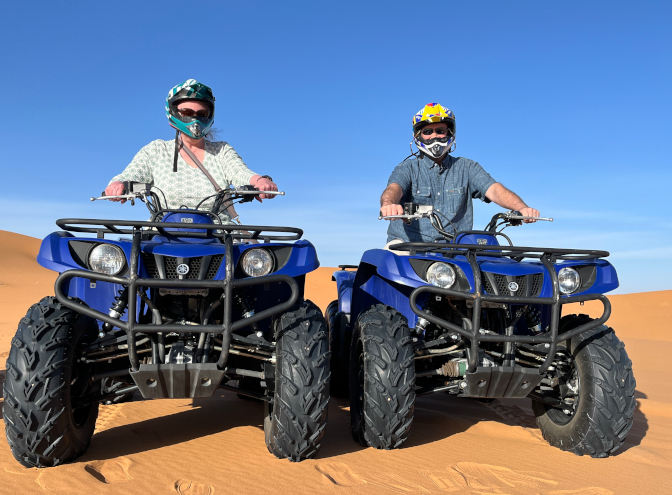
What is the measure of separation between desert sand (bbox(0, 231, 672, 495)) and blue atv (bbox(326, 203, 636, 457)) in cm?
25

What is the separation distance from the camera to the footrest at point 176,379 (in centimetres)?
326

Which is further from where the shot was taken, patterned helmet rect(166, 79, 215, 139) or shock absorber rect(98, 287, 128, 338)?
patterned helmet rect(166, 79, 215, 139)

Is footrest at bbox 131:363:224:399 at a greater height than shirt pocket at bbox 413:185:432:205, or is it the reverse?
shirt pocket at bbox 413:185:432:205

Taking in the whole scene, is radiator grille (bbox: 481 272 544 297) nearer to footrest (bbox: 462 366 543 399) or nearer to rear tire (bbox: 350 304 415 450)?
footrest (bbox: 462 366 543 399)

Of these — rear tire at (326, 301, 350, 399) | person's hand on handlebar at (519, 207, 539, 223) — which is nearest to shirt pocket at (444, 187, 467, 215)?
person's hand on handlebar at (519, 207, 539, 223)

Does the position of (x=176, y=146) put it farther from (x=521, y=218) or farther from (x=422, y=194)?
(x=521, y=218)

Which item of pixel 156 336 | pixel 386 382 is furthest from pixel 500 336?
pixel 156 336

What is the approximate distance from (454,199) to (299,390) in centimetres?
288

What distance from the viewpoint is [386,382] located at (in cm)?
366

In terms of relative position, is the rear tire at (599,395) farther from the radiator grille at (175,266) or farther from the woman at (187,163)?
the woman at (187,163)

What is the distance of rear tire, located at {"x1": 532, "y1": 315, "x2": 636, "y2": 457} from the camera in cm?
381

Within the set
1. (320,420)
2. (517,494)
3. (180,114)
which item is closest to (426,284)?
(320,420)

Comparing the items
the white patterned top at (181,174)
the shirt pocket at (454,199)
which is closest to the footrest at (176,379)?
the white patterned top at (181,174)

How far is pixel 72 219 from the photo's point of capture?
3387 mm
